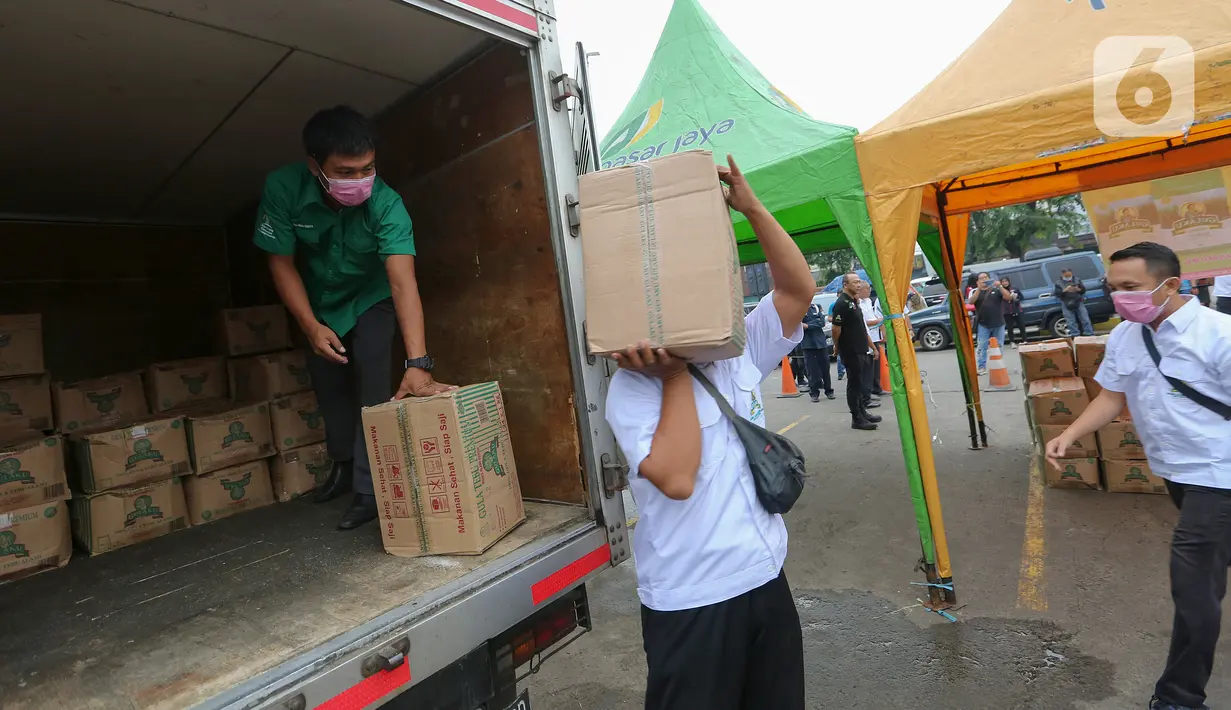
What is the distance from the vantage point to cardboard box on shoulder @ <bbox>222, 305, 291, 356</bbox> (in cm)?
358

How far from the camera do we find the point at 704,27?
5820 millimetres

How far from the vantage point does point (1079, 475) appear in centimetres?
468

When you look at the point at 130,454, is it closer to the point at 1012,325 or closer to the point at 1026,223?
the point at 1012,325

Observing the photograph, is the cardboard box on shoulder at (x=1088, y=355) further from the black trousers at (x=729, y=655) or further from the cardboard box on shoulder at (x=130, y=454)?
the cardboard box on shoulder at (x=130, y=454)

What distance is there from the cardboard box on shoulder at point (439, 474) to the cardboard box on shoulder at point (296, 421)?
1.35 metres

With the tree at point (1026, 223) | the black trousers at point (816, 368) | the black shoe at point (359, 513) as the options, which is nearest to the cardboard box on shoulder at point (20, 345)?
the black shoe at point (359, 513)

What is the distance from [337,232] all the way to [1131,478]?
5.43m

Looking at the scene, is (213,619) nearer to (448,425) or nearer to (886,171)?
(448,425)

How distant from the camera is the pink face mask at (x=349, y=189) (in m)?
2.26

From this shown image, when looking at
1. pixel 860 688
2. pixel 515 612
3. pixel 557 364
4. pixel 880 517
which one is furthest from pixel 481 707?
pixel 880 517

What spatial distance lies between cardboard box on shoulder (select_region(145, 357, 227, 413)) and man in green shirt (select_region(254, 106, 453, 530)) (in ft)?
3.43

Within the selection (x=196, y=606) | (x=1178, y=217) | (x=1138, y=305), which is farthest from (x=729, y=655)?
(x=1178, y=217)

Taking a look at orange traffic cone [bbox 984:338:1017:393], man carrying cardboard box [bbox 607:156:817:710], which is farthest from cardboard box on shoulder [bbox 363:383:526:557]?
orange traffic cone [bbox 984:338:1017:393]
